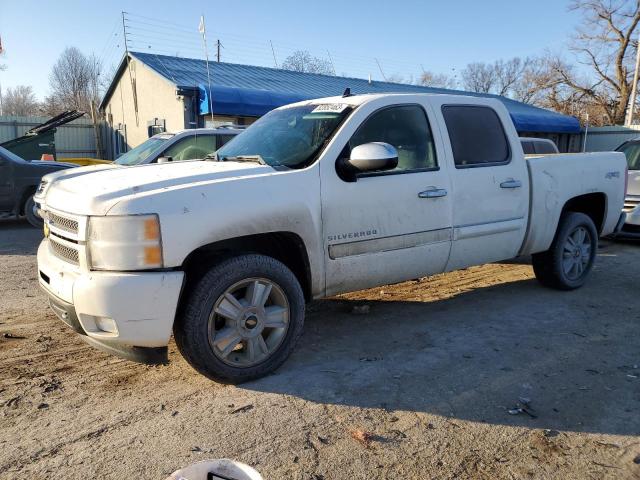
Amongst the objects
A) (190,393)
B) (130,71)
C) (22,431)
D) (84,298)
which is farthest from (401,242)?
(130,71)

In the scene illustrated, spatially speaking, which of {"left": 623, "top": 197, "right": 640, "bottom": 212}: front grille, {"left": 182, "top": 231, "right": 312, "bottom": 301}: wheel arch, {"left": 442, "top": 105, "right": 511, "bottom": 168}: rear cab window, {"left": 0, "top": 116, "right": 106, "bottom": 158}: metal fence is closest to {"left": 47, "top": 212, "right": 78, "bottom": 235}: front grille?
{"left": 182, "top": 231, "right": 312, "bottom": 301}: wheel arch

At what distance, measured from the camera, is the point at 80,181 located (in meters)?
3.66

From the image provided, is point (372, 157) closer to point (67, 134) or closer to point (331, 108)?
point (331, 108)

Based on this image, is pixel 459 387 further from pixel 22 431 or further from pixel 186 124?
pixel 186 124

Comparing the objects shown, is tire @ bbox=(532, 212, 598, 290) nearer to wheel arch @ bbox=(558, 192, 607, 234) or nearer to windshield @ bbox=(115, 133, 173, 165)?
wheel arch @ bbox=(558, 192, 607, 234)

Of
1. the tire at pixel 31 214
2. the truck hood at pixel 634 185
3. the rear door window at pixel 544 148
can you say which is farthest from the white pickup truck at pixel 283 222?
the tire at pixel 31 214

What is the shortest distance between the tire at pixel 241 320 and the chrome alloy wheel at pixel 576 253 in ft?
11.7

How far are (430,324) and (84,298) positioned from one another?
9.73ft

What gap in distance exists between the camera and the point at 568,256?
582 centimetres

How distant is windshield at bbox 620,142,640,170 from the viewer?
9680mm

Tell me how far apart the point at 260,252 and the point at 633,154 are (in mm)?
9001

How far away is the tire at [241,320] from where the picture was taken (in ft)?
10.8

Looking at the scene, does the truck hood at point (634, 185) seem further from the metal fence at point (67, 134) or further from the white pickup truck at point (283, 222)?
the metal fence at point (67, 134)

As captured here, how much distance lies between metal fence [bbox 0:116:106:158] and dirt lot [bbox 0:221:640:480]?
76.6ft
